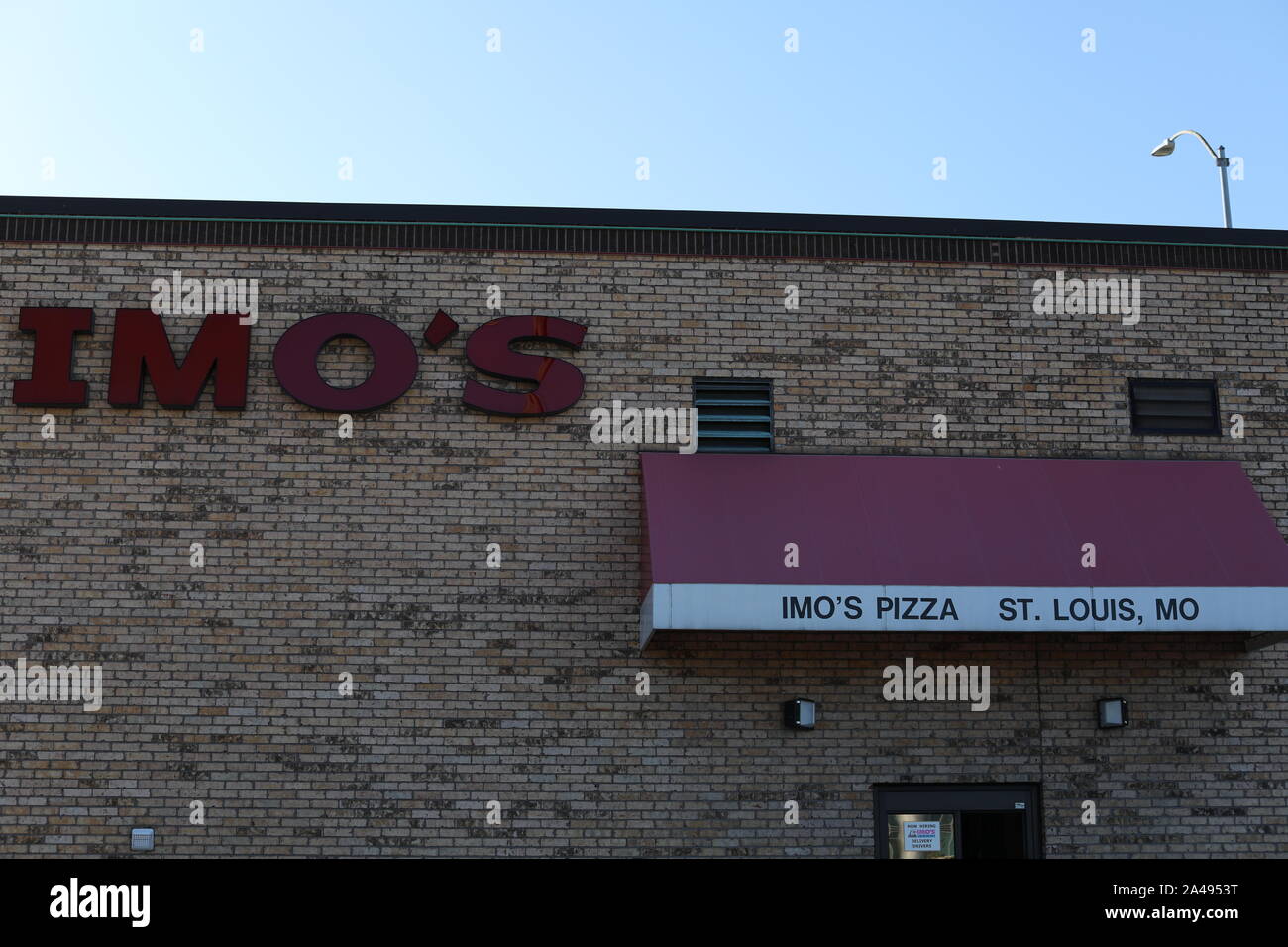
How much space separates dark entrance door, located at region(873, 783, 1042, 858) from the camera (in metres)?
12.0

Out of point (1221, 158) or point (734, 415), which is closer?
point (734, 415)

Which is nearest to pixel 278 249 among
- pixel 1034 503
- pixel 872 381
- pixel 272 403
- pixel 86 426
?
pixel 272 403

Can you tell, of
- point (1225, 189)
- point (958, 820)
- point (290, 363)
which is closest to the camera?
point (958, 820)

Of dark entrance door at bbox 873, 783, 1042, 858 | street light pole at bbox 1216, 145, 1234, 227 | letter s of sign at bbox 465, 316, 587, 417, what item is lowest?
dark entrance door at bbox 873, 783, 1042, 858

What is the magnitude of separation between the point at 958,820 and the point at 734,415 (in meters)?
4.06

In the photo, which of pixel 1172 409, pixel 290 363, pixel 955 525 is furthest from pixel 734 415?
pixel 1172 409

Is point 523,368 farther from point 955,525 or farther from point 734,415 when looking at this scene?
point 955,525

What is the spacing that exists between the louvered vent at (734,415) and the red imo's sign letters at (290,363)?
1186 millimetres

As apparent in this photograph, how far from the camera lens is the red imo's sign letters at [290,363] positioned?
12.2 metres

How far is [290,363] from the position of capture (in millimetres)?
12328

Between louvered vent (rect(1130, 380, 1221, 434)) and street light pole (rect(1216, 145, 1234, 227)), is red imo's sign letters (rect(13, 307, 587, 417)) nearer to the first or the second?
louvered vent (rect(1130, 380, 1221, 434))

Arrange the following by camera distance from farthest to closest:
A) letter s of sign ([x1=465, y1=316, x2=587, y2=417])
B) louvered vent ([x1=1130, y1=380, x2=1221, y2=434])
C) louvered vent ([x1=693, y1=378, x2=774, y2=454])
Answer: louvered vent ([x1=1130, y1=380, x2=1221, y2=434]), louvered vent ([x1=693, y1=378, x2=774, y2=454]), letter s of sign ([x1=465, y1=316, x2=587, y2=417])

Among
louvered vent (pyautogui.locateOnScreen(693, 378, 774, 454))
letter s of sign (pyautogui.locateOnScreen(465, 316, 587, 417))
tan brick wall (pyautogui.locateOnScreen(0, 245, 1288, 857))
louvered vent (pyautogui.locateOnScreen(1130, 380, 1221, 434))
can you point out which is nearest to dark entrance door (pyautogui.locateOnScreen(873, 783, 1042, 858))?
tan brick wall (pyautogui.locateOnScreen(0, 245, 1288, 857))
